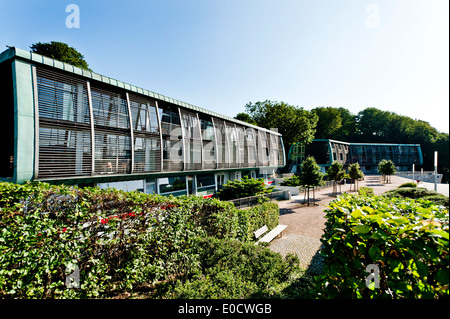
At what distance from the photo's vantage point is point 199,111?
16.4m

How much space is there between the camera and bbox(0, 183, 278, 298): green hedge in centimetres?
358

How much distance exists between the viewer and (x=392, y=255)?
2021 mm

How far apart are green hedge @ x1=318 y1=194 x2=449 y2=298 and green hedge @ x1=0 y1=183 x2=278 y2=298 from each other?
410 cm

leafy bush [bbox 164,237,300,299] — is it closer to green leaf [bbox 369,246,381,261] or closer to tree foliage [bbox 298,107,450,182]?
green leaf [bbox 369,246,381,261]

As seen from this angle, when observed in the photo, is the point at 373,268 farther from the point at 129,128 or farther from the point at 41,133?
the point at 129,128

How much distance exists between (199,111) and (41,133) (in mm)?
10369

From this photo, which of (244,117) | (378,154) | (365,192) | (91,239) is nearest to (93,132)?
(91,239)

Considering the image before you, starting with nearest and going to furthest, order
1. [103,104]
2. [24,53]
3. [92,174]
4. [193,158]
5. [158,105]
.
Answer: [24,53]
[92,174]
[103,104]
[158,105]
[193,158]

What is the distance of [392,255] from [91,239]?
5288 mm

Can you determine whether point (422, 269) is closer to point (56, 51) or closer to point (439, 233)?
point (439, 233)

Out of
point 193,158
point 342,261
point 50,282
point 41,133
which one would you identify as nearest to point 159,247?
point 50,282

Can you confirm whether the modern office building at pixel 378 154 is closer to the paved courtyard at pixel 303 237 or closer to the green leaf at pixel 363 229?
the paved courtyard at pixel 303 237

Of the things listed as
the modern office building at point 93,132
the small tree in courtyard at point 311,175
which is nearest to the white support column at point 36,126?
the modern office building at point 93,132

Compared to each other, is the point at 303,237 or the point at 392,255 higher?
the point at 392,255
